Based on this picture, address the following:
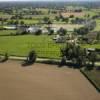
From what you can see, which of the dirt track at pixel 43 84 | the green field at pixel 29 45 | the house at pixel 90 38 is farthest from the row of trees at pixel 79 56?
the house at pixel 90 38

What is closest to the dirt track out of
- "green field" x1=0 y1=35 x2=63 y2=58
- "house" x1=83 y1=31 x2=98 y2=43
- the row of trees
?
the row of trees

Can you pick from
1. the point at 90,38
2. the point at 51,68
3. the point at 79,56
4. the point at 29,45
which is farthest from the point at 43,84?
the point at 90,38

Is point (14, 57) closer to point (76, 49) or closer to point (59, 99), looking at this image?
point (76, 49)

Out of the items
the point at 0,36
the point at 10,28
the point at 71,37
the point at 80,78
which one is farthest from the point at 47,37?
the point at 80,78

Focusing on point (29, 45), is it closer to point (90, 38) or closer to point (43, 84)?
point (90, 38)

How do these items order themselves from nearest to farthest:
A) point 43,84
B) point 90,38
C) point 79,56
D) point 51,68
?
point 43,84
point 51,68
point 79,56
point 90,38

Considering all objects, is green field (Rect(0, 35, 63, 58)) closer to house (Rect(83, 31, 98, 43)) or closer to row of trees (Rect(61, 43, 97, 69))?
row of trees (Rect(61, 43, 97, 69))

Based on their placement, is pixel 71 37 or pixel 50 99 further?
pixel 71 37
